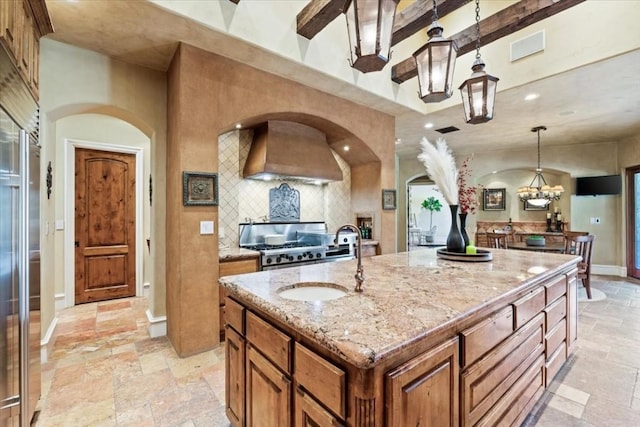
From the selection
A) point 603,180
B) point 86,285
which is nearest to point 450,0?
point 86,285

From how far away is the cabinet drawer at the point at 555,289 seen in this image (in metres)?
2.08

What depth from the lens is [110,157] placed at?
179 inches

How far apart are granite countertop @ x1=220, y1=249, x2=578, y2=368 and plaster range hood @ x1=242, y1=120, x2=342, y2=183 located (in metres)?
1.90

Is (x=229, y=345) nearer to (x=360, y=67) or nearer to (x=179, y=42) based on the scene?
(x=360, y=67)

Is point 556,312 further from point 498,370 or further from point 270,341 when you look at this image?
point 270,341

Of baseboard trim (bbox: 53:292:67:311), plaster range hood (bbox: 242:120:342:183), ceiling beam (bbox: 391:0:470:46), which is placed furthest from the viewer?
baseboard trim (bbox: 53:292:67:311)

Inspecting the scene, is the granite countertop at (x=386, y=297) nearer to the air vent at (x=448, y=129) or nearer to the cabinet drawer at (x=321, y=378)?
the cabinet drawer at (x=321, y=378)

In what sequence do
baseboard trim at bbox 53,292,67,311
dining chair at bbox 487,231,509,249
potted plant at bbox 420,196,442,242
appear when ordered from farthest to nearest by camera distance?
potted plant at bbox 420,196,442,242, dining chair at bbox 487,231,509,249, baseboard trim at bbox 53,292,67,311

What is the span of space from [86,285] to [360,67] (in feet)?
16.2

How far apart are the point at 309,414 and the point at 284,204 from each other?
3602mm

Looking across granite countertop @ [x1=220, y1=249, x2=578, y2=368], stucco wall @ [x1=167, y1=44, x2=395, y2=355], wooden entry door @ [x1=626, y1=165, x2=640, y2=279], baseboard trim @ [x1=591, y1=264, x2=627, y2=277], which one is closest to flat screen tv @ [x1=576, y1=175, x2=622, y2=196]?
wooden entry door @ [x1=626, y1=165, x2=640, y2=279]

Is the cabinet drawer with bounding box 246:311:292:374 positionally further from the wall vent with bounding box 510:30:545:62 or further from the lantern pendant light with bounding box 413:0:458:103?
the wall vent with bounding box 510:30:545:62

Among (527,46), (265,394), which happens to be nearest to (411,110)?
(527,46)

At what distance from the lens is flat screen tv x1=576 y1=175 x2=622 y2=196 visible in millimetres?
6184
